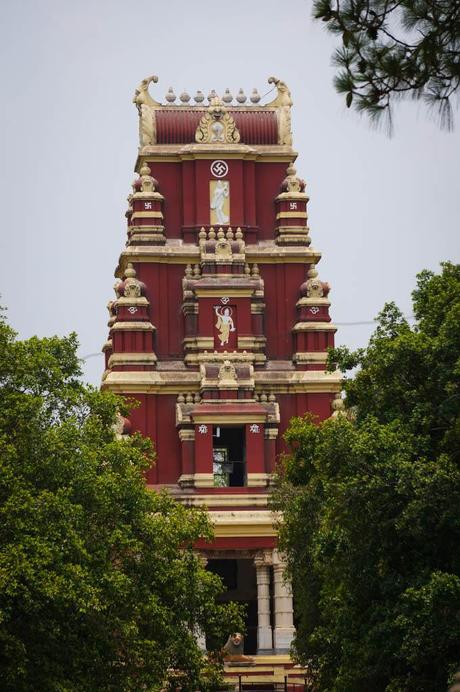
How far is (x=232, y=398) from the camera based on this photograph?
5728cm

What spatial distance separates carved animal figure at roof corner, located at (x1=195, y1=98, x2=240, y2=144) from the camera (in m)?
60.2

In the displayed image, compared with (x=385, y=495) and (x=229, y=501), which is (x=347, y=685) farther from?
(x=229, y=501)

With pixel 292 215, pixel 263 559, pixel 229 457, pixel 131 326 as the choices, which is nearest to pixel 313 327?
pixel 292 215

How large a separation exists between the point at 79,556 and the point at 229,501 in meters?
17.9

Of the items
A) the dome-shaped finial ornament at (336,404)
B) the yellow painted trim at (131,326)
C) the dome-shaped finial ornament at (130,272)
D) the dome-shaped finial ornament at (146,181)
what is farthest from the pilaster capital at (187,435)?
the dome-shaped finial ornament at (146,181)

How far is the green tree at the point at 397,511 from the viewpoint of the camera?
111ft

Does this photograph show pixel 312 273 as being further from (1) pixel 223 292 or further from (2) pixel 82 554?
(2) pixel 82 554

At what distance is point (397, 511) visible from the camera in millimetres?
35281

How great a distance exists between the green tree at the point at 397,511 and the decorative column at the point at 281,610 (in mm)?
14239

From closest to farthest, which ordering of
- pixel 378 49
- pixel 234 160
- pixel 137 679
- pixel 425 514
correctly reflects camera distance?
pixel 378 49 → pixel 425 514 → pixel 137 679 → pixel 234 160

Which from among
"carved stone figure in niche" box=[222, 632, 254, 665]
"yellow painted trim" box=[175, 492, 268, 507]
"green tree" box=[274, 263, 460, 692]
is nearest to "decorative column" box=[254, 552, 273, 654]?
"yellow painted trim" box=[175, 492, 268, 507]

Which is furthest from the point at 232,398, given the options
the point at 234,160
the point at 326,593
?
the point at 326,593

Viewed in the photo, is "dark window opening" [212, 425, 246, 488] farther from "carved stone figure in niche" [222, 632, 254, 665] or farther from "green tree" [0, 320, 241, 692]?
"green tree" [0, 320, 241, 692]

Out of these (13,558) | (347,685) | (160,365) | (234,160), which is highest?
(234,160)
